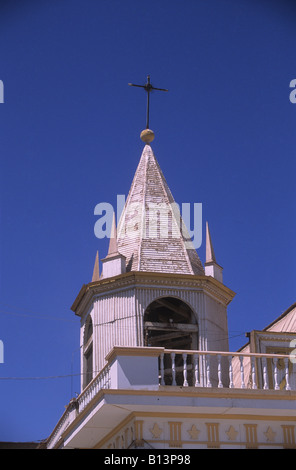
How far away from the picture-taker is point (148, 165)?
1021 inches

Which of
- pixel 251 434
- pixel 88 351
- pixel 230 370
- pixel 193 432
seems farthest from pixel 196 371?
pixel 88 351

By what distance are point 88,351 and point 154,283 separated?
2.42 metres

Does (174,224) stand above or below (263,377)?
above

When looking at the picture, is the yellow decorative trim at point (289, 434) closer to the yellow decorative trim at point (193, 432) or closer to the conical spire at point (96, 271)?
the yellow decorative trim at point (193, 432)

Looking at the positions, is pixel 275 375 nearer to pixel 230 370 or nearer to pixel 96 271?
pixel 230 370

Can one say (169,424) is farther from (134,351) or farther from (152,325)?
(152,325)

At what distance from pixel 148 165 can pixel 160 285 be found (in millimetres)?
4459

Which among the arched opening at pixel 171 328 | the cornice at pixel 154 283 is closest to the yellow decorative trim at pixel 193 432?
the arched opening at pixel 171 328

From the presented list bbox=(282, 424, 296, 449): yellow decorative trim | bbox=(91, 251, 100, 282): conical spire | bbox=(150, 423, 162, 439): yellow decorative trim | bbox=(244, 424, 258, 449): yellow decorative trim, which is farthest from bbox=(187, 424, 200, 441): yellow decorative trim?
bbox=(91, 251, 100, 282): conical spire
